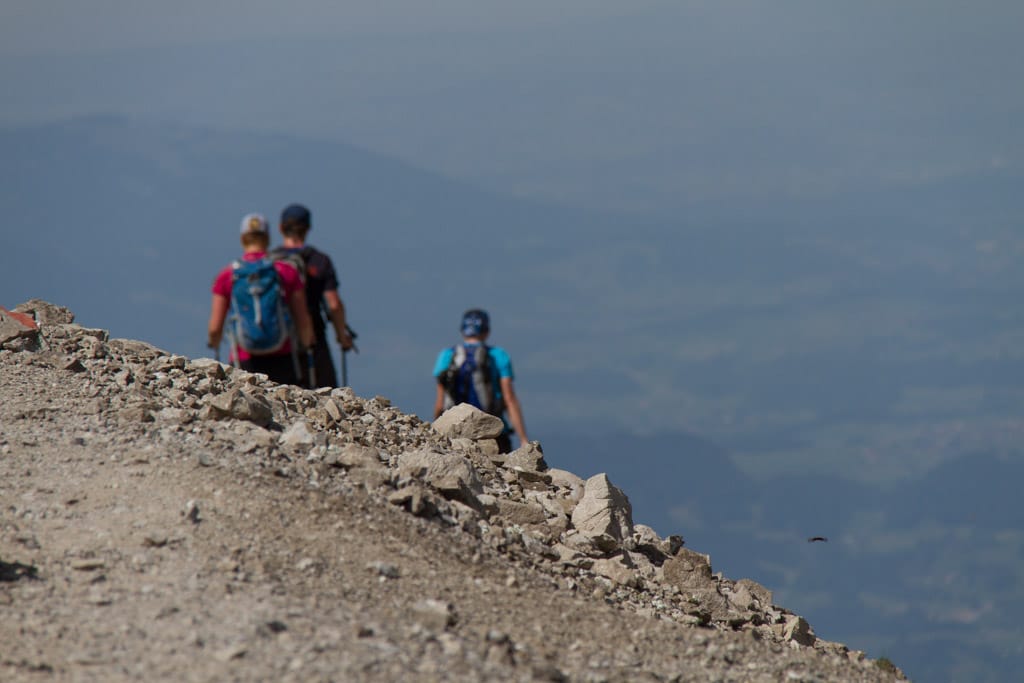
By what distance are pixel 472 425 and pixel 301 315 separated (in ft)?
7.02

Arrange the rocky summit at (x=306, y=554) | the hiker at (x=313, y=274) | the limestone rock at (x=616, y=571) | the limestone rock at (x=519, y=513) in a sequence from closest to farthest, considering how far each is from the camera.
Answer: the rocky summit at (x=306, y=554)
the limestone rock at (x=616, y=571)
the limestone rock at (x=519, y=513)
the hiker at (x=313, y=274)

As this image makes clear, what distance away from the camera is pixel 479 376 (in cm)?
1266

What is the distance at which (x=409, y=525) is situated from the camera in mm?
8523

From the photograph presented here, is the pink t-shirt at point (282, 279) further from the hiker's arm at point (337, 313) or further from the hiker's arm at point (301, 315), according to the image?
A: the hiker's arm at point (337, 313)

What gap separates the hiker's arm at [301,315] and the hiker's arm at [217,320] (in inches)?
23.6

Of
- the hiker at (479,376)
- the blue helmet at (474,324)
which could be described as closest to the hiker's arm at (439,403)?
the hiker at (479,376)

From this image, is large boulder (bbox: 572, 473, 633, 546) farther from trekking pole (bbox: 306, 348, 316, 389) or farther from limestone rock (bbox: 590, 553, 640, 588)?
trekking pole (bbox: 306, 348, 316, 389)

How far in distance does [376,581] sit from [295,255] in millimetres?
4865

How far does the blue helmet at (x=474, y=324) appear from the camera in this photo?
41.3 feet

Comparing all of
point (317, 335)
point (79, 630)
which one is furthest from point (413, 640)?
point (317, 335)

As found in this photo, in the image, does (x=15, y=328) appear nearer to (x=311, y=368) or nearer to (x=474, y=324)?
(x=311, y=368)

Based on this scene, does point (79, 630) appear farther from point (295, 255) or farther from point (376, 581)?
point (295, 255)

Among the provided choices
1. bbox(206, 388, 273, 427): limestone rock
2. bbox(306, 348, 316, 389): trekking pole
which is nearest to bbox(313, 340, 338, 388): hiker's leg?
bbox(306, 348, 316, 389): trekking pole

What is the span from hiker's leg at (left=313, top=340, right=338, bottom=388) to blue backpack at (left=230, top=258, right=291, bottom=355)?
140cm
